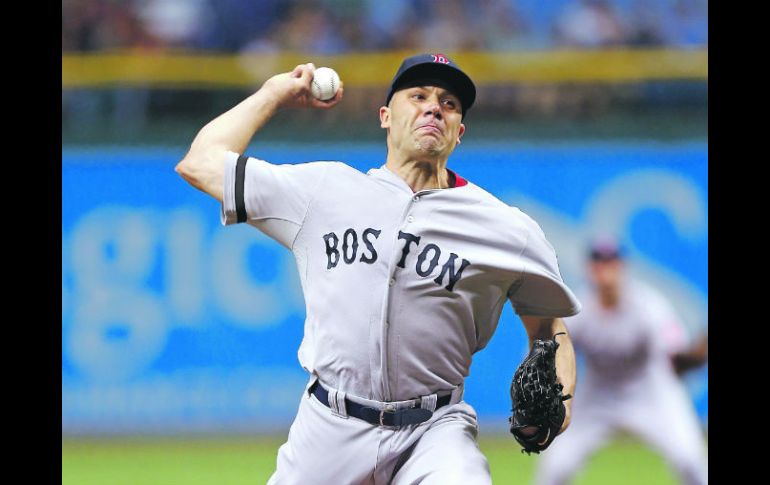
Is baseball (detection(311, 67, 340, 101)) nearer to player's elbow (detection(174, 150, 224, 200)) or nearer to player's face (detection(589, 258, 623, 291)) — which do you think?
player's elbow (detection(174, 150, 224, 200))

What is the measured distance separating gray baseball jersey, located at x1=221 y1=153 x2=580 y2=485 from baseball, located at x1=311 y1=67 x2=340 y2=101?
29 cm

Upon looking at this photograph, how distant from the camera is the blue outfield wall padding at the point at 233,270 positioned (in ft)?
30.0

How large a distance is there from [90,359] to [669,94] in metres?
5.09

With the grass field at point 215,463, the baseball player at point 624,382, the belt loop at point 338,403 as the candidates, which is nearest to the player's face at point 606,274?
the baseball player at point 624,382

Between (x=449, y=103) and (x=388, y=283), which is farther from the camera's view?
(x=449, y=103)

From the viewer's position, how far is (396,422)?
160 inches

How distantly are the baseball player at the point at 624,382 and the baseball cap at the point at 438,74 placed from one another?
374cm

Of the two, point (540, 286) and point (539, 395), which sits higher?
point (540, 286)

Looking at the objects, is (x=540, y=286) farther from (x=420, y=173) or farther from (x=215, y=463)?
(x=215, y=463)

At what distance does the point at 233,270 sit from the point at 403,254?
5.35 meters

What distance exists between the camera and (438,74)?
4359 mm

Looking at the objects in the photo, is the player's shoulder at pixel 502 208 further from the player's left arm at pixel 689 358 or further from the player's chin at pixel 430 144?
the player's left arm at pixel 689 358

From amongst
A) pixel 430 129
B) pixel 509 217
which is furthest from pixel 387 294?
pixel 430 129

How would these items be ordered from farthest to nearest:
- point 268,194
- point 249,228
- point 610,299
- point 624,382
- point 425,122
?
point 249,228 → point 610,299 → point 624,382 → point 425,122 → point 268,194
